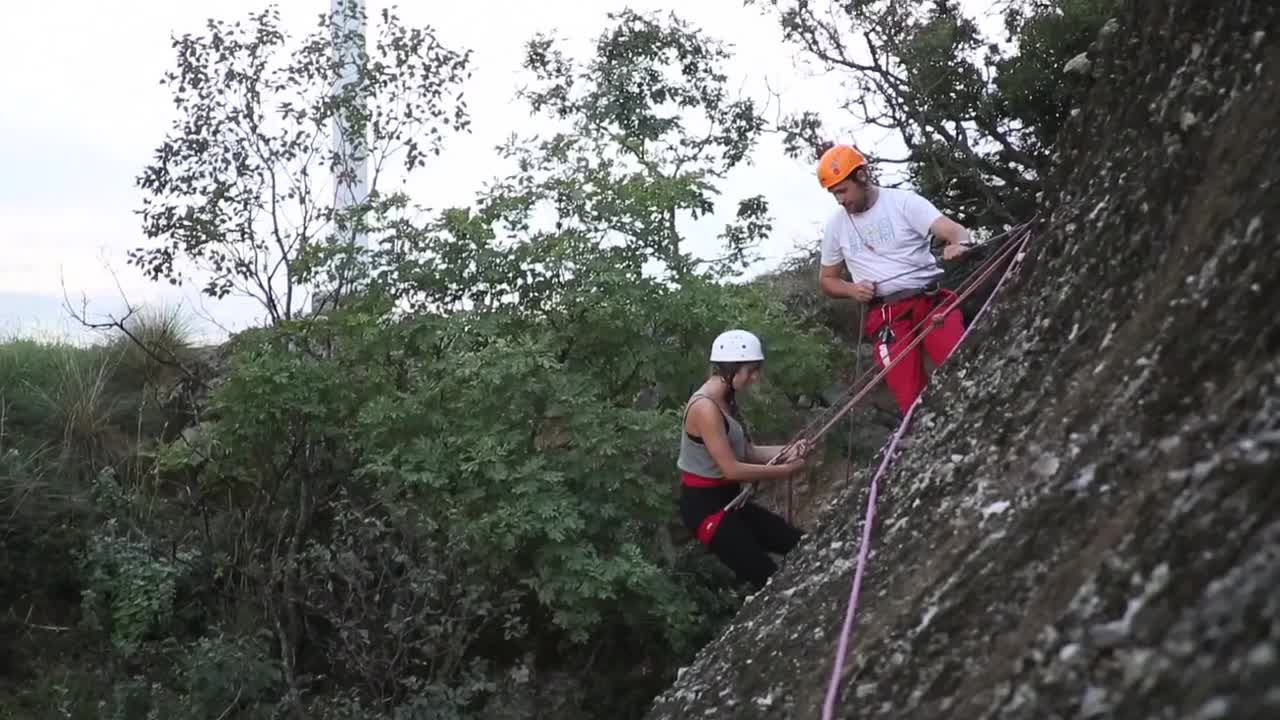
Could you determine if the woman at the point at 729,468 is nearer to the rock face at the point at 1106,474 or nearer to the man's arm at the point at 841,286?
the man's arm at the point at 841,286

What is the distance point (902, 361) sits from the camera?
592cm

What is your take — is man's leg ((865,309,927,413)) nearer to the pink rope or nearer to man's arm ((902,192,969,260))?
man's arm ((902,192,969,260))

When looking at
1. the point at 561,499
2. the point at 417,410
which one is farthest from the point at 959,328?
the point at 417,410

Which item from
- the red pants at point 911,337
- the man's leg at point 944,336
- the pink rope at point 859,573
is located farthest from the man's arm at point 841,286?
the pink rope at point 859,573

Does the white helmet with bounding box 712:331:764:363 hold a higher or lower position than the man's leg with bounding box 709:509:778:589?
higher

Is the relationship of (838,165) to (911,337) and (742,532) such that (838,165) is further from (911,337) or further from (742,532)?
(742,532)

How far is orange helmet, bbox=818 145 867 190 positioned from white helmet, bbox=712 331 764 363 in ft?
2.60

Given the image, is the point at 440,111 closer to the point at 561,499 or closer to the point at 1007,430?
the point at 561,499

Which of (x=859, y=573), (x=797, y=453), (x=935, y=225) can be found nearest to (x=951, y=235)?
(x=935, y=225)

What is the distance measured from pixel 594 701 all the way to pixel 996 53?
6193 millimetres

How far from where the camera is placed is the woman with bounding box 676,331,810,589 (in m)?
6.03

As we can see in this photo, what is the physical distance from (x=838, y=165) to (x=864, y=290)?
0.59m

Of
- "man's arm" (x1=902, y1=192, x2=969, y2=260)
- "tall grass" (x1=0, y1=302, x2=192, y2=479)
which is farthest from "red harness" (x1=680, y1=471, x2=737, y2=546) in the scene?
"tall grass" (x1=0, y1=302, x2=192, y2=479)

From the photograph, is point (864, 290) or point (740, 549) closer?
point (864, 290)
